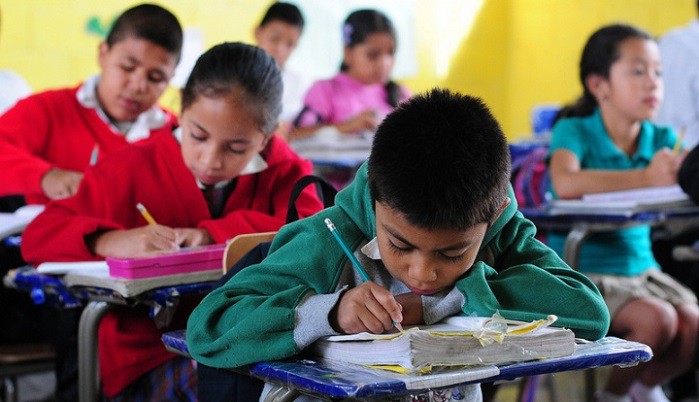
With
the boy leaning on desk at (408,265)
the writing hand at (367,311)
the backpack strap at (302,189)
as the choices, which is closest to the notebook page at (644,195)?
the backpack strap at (302,189)

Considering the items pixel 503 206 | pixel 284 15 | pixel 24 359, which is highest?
pixel 284 15

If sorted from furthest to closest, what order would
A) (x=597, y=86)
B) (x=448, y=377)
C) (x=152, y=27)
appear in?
(x=597, y=86) < (x=152, y=27) < (x=448, y=377)

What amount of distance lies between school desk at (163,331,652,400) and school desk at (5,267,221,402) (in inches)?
21.4

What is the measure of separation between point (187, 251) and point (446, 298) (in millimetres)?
695

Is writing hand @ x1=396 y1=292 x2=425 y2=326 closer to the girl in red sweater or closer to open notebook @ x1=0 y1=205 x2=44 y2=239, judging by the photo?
the girl in red sweater

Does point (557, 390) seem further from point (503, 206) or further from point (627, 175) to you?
point (503, 206)

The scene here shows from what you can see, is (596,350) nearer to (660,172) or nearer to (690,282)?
(660,172)

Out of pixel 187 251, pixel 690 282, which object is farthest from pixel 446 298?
pixel 690 282

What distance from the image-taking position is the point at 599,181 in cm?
291

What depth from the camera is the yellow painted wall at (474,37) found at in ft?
16.1

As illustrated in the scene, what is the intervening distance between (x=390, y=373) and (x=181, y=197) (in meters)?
1.15

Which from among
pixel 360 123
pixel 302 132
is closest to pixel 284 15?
pixel 302 132

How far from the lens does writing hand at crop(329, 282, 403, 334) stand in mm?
1271

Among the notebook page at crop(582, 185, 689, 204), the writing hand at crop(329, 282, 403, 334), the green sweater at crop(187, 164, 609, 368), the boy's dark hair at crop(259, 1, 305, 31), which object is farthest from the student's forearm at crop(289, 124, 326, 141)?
the writing hand at crop(329, 282, 403, 334)
